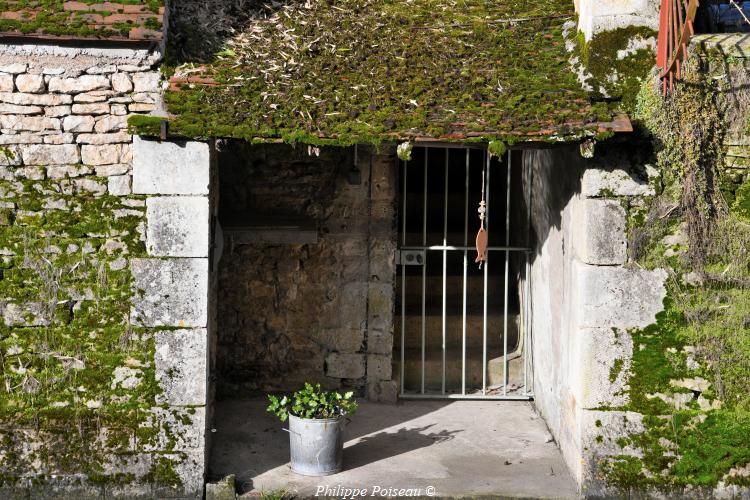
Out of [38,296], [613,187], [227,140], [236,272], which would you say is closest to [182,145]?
[227,140]

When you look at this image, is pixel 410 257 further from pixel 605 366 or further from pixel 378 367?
pixel 605 366

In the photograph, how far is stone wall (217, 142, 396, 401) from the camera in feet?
25.9

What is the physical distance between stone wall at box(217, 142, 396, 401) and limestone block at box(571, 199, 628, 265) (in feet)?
7.89

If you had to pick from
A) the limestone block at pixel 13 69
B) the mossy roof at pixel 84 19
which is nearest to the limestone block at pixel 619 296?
the mossy roof at pixel 84 19

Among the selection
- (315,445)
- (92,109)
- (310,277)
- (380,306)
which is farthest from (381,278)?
(92,109)

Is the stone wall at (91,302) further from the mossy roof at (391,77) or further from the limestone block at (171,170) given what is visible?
the mossy roof at (391,77)

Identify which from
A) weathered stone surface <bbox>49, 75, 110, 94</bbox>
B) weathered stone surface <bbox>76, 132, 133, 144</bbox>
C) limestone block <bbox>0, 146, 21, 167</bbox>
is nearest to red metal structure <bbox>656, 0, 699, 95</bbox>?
weathered stone surface <bbox>76, 132, 133, 144</bbox>

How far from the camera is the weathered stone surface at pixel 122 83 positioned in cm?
597

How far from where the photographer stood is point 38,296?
5.82m

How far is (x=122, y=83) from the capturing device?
236 inches

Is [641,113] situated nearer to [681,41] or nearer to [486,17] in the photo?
[681,41]

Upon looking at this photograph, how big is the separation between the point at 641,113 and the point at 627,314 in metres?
1.31

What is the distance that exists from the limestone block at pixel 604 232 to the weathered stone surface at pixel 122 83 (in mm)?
3095

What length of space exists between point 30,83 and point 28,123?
26 cm
